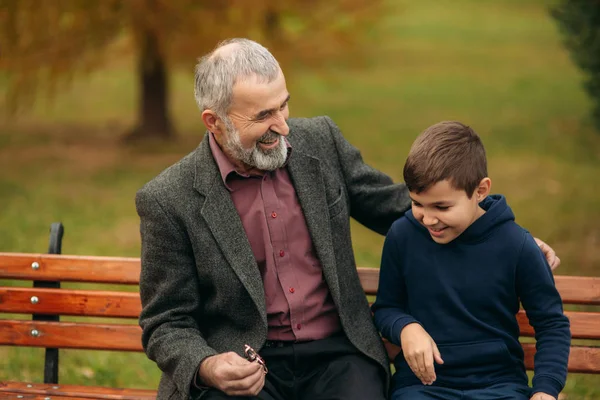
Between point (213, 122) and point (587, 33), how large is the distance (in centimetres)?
557

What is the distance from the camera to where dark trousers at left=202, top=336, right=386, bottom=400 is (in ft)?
11.3

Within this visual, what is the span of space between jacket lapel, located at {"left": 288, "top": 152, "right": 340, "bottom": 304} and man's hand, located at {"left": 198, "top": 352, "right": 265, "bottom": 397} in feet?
1.49

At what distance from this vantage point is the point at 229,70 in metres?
3.39

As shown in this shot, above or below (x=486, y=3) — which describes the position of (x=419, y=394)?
below

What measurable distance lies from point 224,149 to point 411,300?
0.88m

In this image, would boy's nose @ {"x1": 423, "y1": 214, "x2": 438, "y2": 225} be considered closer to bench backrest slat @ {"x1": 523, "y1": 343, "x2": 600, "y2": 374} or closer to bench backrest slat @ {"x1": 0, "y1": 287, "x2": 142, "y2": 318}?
bench backrest slat @ {"x1": 523, "y1": 343, "x2": 600, "y2": 374}

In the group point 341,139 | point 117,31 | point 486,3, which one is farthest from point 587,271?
point 486,3

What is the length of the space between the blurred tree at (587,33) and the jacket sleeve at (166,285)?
217 inches

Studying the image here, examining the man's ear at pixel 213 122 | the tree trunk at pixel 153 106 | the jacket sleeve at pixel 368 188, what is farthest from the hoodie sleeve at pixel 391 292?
the tree trunk at pixel 153 106

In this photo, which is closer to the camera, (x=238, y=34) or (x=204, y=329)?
(x=204, y=329)

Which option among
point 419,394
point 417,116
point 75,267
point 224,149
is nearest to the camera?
point 419,394

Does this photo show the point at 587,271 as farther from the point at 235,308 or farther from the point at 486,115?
the point at 486,115

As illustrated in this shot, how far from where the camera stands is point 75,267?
4020 millimetres

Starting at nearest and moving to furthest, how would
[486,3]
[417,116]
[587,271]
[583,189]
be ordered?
[587,271], [583,189], [417,116], [486,3]
